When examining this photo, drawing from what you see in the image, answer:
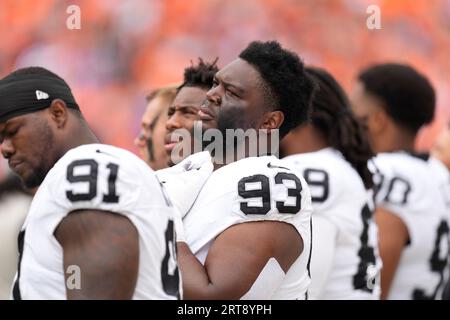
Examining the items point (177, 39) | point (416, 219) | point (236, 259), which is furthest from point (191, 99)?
point (177, 39)

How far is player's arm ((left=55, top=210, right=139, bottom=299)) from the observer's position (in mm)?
2430

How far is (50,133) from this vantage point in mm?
2746

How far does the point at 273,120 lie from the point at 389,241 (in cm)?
149

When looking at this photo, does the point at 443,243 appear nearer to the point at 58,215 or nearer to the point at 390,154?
the point at 390,154

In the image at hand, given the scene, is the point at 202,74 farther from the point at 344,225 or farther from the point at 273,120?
the point at 344,225

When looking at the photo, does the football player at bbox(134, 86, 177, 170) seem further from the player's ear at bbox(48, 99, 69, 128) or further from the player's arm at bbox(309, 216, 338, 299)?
the player's ear at bbox(48, 99, 69, 128)

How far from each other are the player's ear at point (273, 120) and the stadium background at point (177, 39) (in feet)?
17.6

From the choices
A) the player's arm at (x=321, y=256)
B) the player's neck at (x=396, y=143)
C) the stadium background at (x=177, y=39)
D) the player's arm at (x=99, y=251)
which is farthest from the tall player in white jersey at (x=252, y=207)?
the stadium background at (x=177, y=39)

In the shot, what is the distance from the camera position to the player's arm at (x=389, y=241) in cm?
453

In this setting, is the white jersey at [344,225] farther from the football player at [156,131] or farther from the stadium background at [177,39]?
the stadium background at [177,39]

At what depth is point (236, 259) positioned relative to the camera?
2.90 metres
